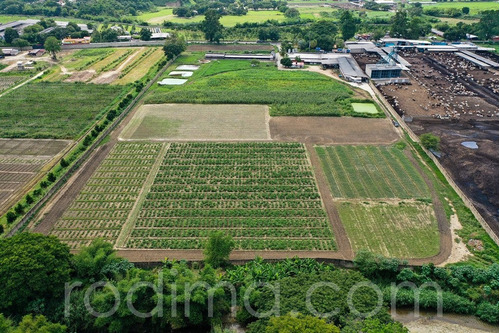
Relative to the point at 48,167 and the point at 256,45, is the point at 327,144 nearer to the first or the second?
the point at 48,167

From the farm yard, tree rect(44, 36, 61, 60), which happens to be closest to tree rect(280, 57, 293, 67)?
the farm yard

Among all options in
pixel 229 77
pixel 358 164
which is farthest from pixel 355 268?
pixel 229 77

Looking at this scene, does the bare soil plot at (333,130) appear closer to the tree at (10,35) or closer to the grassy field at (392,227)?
the grassy field at (392,227)

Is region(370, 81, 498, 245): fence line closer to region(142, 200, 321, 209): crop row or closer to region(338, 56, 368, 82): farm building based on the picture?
region(338, 56, 368, 82): farm building

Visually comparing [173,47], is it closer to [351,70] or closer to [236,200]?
[351,70]

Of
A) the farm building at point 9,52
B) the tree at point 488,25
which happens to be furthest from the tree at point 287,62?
the farm building at point 9,52

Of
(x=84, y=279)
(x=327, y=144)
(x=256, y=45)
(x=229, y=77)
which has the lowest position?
(x=84, y=279)
